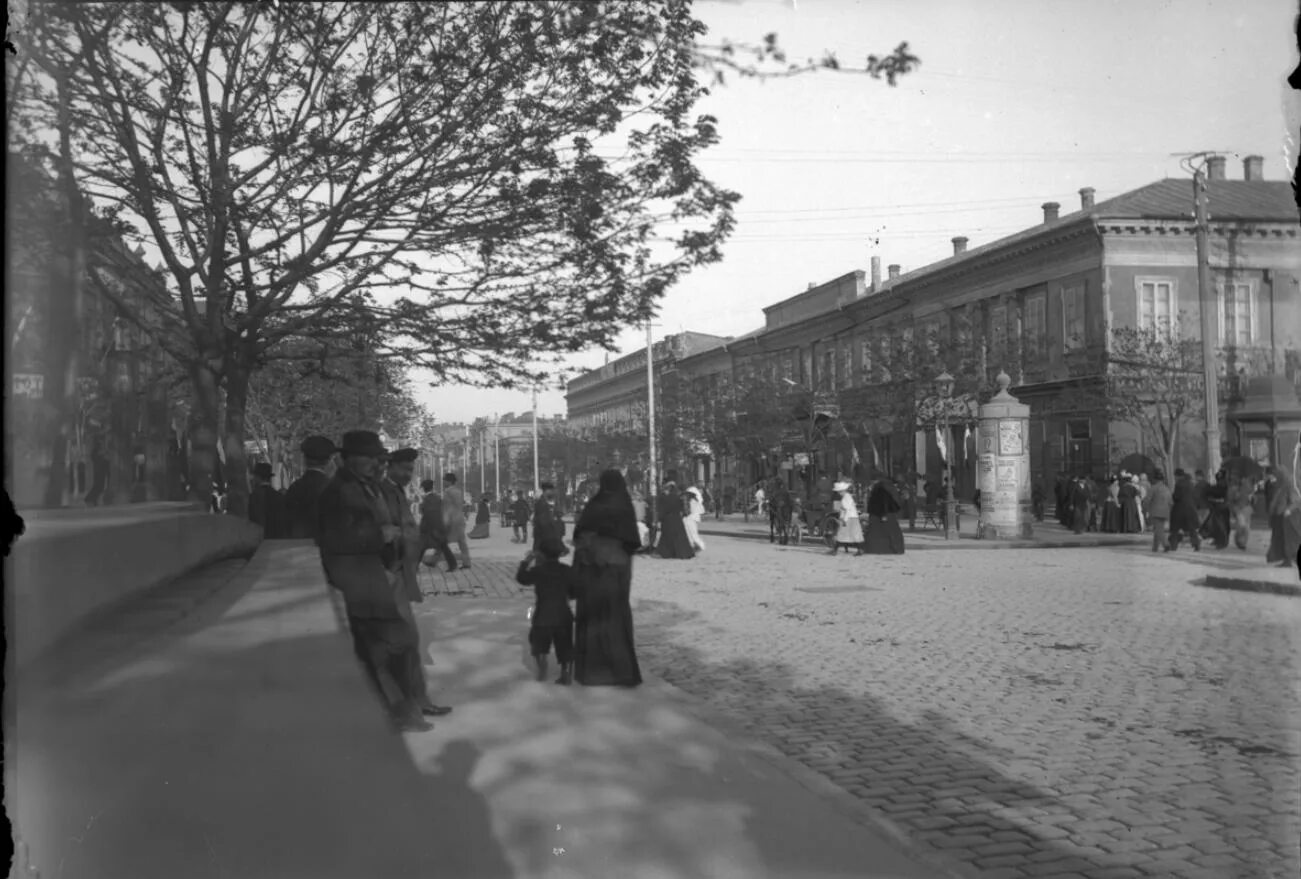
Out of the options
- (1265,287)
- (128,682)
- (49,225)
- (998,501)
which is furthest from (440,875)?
(998,501)

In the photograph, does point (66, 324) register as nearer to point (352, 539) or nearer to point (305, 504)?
point (305, 504)

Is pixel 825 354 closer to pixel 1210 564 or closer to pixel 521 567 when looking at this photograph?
pixel 521 567

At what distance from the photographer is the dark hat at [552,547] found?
163 inches

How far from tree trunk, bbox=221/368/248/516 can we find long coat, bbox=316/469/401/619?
0.68 feet

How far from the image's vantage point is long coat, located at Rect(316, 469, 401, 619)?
3098mm

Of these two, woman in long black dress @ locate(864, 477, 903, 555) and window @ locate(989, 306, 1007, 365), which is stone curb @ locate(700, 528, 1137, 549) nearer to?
woman in long black dress @ locate(864, 477, 903, 555)

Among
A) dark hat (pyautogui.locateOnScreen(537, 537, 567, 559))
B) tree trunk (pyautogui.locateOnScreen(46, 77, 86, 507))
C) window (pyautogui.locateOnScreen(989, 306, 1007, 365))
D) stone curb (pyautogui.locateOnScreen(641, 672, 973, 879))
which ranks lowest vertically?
stone curb (pyautogui.locateOnScreen(641, 672, 973, 879))

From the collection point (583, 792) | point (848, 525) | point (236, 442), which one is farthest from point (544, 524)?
point (848, 525)

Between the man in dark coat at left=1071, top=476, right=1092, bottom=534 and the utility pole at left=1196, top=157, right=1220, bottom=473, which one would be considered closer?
the utility pole at left=1196, top=157, right=1220, bottom=473

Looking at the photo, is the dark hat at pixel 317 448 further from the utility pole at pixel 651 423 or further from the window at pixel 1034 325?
the window at pixel 1034 325

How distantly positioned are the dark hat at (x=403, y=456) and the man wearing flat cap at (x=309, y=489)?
194 millimetres

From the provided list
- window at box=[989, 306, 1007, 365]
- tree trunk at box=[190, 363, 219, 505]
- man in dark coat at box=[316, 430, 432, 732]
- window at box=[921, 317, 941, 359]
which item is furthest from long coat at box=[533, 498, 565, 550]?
window at box=[989, 306, 1007, 365]

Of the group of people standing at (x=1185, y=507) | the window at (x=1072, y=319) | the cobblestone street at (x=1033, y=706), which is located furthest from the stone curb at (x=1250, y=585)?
the window at (x=1072, y=319)

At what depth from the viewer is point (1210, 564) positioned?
1762cm
